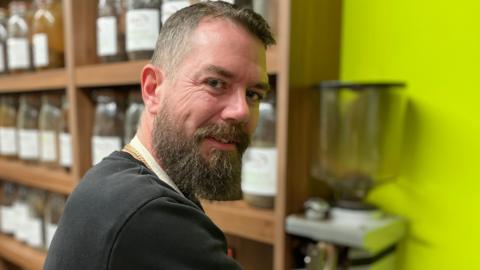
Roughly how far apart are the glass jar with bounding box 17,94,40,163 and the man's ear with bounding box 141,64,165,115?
3.24ft

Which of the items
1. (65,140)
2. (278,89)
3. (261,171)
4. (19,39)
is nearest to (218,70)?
(278,89)

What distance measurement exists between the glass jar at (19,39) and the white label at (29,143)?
0.24 m

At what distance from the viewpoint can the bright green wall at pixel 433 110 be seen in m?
0.82

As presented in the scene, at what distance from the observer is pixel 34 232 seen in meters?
1.44

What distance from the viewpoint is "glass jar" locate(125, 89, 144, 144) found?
113cm

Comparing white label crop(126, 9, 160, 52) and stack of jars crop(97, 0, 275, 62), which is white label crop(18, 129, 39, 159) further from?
white label crop(126, 9, 160, 52)

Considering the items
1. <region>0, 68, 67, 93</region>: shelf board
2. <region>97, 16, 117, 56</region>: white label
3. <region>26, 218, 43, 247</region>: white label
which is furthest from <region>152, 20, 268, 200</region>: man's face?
<region>26, 218, 43, 247</region>: white label

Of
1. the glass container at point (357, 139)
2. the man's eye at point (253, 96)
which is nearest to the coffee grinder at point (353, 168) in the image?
the glass container at point (357, 139)

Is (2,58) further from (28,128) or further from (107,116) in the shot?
(107,116)

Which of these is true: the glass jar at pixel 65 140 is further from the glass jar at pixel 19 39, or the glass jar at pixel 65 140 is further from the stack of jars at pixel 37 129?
the glass jar at pixel 19 39

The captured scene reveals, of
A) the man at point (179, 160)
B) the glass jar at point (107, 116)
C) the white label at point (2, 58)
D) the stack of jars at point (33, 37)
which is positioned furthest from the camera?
the white label at point (2, 58)

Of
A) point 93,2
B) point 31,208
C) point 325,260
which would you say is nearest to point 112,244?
point 325,260

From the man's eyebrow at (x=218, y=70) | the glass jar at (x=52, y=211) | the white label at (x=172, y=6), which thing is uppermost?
the white label at (x=172, y=6)

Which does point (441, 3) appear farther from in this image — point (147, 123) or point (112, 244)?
point (112, 244)
